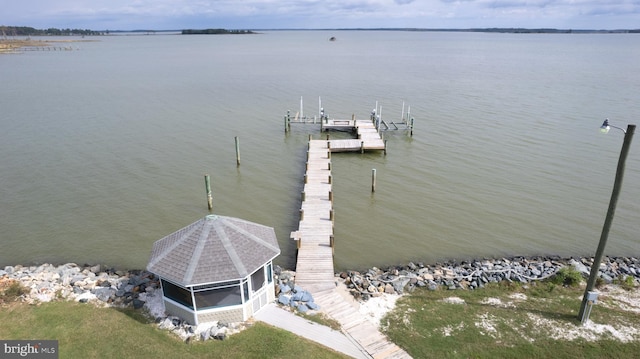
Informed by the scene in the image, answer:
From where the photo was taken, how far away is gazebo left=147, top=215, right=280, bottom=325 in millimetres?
13414

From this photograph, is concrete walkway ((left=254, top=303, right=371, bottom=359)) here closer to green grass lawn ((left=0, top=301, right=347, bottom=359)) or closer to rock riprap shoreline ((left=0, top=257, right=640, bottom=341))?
green grass lawn ((left=0, top=301, right=347, bottom=359))

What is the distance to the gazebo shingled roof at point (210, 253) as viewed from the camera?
13.3 m

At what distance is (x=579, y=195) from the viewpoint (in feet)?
89.3

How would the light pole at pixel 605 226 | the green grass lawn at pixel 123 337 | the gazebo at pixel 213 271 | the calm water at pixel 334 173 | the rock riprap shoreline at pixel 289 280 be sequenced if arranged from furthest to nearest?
the calm water at pixel 334 173 < the rock riprap shoreline at pixel 289 280 < the gazebo at pixel 213 271 < the green grass lawn at pixel 123 337 < the light pole at pixel 605 226

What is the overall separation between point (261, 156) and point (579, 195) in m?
23.6

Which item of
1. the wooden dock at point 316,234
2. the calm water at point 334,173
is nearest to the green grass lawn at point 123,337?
the wooden dock at point 316,234

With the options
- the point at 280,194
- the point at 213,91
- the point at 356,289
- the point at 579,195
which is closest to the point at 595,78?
the point at 579,195

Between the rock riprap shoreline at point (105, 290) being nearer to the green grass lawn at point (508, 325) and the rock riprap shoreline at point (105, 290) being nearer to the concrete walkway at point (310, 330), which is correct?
the concrete walkway at point (310, 330)

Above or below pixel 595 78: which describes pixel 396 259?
below

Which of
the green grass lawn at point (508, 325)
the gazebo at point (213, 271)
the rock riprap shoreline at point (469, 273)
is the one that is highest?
the gazebo at point (213, 271)

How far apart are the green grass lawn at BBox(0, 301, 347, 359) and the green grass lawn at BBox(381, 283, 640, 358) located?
3.36 metres

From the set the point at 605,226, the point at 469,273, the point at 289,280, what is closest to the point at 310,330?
the point at 289,280

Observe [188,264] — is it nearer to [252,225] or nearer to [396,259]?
[252,225]

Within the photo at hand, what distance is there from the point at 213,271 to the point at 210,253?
67 centimetres
